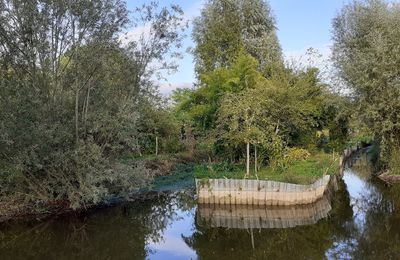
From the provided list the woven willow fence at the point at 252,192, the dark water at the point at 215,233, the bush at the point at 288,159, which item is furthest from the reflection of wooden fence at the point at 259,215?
the bush at the point at 288,159

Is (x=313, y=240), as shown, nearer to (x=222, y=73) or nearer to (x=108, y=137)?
(x=108, y=137)

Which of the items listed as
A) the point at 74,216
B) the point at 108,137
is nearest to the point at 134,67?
the point at 108,137

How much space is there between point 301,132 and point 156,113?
1196 cm

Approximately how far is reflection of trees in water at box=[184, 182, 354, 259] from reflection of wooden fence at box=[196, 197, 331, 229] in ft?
1.60

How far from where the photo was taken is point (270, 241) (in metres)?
14.5

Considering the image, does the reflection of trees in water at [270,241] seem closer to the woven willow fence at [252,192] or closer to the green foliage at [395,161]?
the woven willow fence at [252,192]

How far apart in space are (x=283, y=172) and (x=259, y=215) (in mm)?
3829

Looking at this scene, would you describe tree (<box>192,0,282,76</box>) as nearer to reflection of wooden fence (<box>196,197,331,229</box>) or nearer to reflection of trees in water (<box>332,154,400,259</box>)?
reflection of trees in water (<box>332,154,400,259</box>)

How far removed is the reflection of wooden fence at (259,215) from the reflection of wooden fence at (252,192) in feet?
0.79

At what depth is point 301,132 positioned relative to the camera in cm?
2778

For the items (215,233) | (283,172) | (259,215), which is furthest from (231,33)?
(215,233)

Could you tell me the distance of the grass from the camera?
19.1 meters

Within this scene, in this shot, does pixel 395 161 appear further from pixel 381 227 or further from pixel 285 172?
pixel 381 227

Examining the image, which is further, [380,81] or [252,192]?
[380,81]
